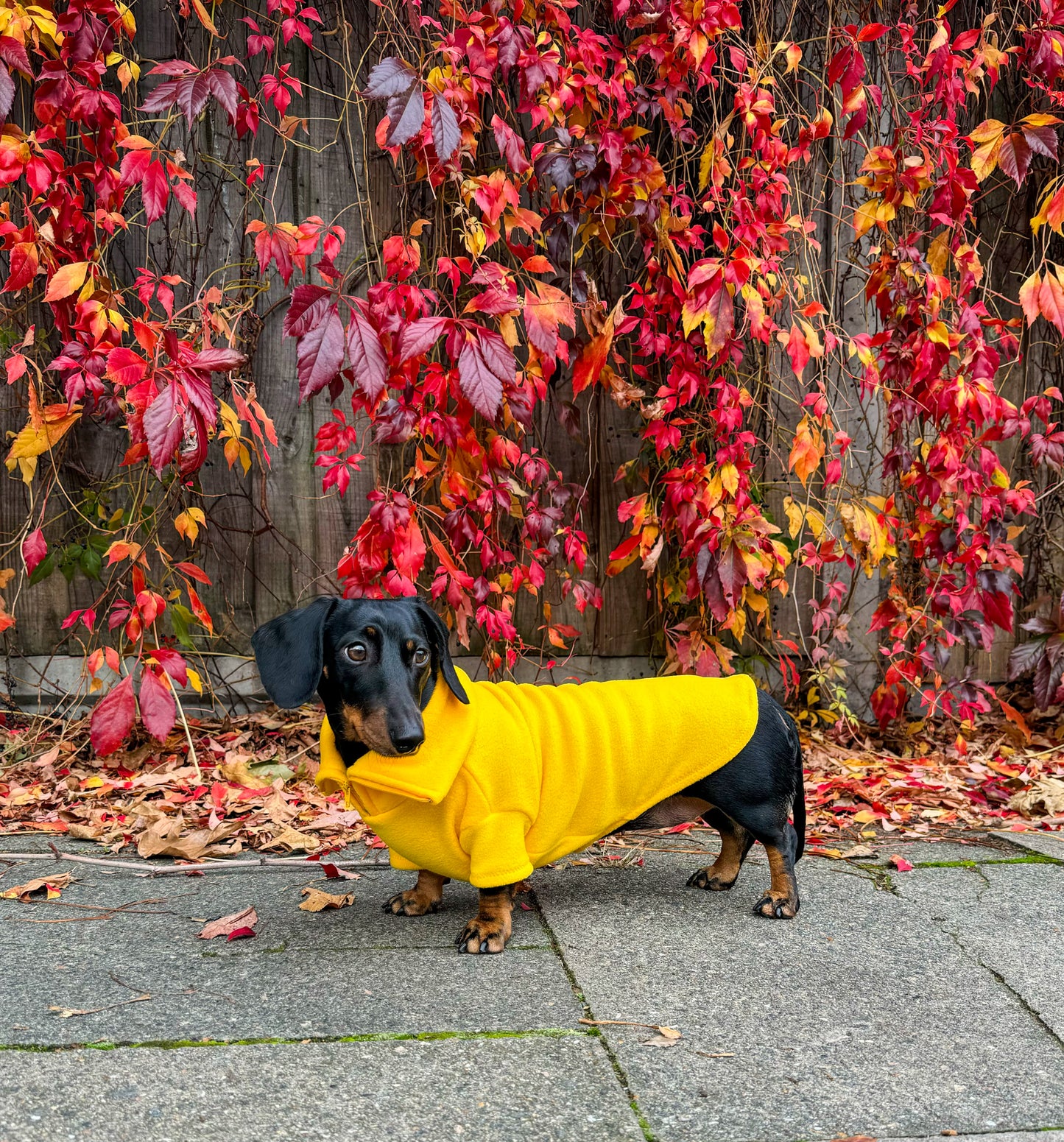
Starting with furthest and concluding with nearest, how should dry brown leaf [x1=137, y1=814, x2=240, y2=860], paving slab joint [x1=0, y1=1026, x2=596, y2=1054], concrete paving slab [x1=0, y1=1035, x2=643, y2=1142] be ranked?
dry brown leaf [x1=137, y1=814, x2=240, y2=860]
paving slab joint [x1=0, y1=1026, x2=596, y2=1054]
concrete paving slab [x1=0, y1=1035, x2=643, y2=1142]

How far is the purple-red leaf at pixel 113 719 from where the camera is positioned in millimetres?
2766

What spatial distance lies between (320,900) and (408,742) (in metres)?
0.69

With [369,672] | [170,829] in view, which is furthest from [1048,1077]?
[170,829]

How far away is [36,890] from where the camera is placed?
2678 millimetres

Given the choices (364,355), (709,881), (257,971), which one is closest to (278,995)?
(257,971)

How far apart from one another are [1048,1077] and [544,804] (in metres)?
1.11

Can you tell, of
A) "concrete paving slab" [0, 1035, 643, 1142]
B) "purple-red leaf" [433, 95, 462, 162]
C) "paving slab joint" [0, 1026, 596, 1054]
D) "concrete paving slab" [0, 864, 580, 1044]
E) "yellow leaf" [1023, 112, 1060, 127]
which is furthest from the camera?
"yellow leaf" [1023, 112, 1060, 127]

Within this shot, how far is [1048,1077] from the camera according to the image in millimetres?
1851

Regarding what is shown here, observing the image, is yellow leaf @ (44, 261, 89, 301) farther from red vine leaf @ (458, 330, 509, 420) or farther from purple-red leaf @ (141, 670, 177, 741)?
red vine leaf @ (458, 330, 509, 420)

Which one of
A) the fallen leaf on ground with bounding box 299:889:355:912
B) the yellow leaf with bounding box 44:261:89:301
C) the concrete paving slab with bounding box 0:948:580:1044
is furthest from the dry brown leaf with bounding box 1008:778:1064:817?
the yellow leaf with bounding box 44:261:89:301

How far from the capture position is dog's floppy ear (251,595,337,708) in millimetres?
2285

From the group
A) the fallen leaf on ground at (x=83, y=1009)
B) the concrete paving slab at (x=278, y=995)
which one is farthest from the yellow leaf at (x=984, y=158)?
the fallen leaf on ground at (x=83, y=1009)

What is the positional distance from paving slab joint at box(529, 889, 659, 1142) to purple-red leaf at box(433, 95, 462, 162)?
176 centimetres

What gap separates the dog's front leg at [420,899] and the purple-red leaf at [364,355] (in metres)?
1.18
